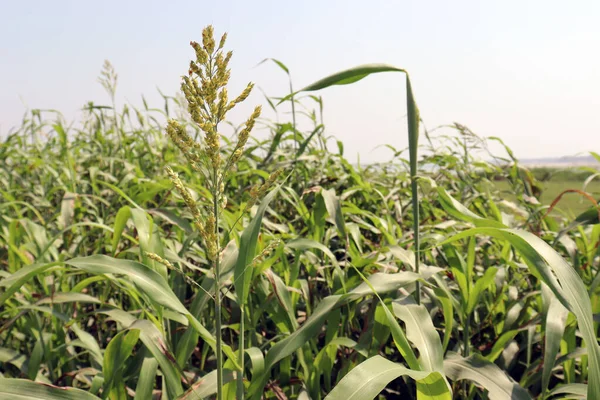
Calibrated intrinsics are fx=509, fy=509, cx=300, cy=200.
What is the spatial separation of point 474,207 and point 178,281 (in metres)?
1.44

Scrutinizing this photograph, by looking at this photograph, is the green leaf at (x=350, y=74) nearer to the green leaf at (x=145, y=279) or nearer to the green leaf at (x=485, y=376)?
the green leaf at (x=145, y=279)

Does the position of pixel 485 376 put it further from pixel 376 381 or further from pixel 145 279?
pixel 145 279

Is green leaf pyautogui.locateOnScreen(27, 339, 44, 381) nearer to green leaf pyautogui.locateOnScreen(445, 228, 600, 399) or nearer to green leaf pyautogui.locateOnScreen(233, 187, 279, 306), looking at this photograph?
green leaf pyautogui.locateOnScreen(233, 187, 279, 306)

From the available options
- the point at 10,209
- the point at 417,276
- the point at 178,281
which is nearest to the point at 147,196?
the point at 178,281

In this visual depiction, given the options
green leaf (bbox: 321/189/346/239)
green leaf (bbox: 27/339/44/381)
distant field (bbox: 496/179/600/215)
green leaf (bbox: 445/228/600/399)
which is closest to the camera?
green leaf (bbox: 445/228/600/399)

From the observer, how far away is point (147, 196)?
5.39ft

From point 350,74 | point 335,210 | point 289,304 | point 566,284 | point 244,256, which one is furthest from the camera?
point 335,210

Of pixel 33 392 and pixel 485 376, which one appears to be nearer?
pixel 33 392

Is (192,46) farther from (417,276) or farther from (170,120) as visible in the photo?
(417,276)

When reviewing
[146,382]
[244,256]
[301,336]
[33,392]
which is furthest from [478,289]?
[33,392]

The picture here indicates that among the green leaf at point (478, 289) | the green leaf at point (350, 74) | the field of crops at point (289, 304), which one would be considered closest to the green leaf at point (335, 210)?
the field of crops at point (289, 304)

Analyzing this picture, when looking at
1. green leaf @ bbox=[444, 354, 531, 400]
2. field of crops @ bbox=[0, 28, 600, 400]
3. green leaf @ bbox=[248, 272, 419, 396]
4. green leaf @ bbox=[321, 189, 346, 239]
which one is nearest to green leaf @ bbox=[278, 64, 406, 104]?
field of crops @ bbox=[0, 28, 600, 400]

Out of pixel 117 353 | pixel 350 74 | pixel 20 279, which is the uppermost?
pixel 350 74

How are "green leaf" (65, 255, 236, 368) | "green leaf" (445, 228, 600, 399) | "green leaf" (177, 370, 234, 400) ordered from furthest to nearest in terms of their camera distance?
"green leaf" (177, 370, 234, 400), "green leaf" (65, 255, 236, 368), "green leaf" (445, 228, 600, 399)
